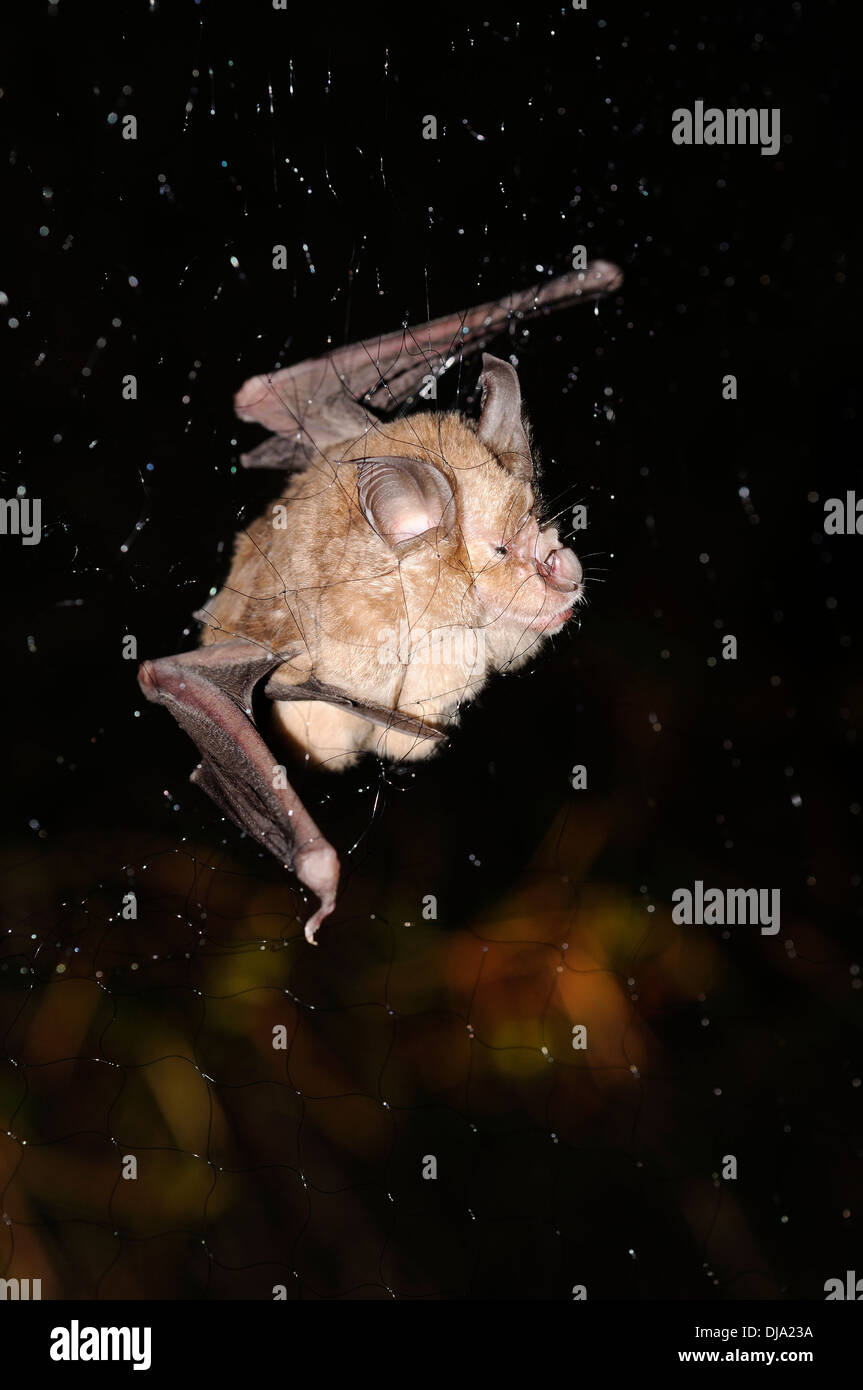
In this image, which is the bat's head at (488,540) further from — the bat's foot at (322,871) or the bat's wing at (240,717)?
the bat's foot at (322,871)

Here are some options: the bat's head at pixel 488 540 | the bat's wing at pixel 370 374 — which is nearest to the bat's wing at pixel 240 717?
the bat's head at pixel 488 540

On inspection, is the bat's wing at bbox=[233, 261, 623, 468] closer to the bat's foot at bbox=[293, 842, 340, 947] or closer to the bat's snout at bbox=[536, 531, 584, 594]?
the bat's snout at bbox=[536, 531, 584, 594]

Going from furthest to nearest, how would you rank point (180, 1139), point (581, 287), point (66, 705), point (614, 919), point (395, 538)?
point (614, 919) < point (180, 1139) < point (66, 705) < point (581, 287) < point (395, 538)

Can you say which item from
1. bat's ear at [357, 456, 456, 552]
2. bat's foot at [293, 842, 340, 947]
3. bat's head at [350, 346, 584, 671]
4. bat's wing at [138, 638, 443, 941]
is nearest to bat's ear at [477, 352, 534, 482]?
bat's head at [350, 346, 584, 671]

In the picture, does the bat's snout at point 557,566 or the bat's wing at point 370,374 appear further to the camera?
the bat's wing at point 370,374

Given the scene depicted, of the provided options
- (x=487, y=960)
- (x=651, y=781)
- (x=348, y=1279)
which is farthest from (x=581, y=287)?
(x=348, y=1279)

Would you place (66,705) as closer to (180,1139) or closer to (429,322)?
(429,322)

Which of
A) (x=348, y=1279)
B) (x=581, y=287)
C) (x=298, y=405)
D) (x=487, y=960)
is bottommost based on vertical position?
(x=348, y=1279)

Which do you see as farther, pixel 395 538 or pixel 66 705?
pixel 66 705
